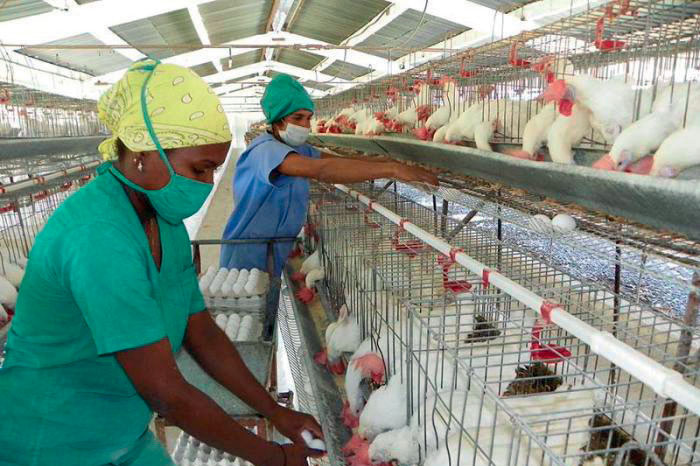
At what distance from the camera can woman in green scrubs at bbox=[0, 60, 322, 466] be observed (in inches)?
33.1

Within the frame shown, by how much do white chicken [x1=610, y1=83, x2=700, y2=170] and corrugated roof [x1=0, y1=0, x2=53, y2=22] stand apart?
619cm

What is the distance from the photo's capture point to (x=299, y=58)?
1423 cm

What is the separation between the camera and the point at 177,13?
7.68 meters

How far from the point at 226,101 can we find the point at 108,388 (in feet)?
81.7

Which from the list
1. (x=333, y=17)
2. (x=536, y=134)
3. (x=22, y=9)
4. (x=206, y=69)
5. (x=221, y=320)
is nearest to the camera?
(x=536, y=134)

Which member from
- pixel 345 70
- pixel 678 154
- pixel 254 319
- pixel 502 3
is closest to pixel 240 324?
pixel 254 319

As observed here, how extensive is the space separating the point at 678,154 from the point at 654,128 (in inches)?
8.8

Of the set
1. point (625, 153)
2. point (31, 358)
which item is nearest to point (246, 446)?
point (31, 358)

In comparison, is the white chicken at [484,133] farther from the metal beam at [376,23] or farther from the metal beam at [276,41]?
the metal beam at [276,41]

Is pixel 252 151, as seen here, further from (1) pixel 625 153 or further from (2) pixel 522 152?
(1) pixel 625 153

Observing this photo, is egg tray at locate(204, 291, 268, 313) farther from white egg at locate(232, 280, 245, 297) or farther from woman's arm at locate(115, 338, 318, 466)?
woman's arm at locate(115, 338, 318, 466)

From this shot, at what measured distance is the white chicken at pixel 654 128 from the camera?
1259 millimetres

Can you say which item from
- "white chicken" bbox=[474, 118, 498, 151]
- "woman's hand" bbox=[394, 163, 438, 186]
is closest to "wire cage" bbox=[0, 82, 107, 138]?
"woman's hand" bbox=[394, 163, 438, 186]

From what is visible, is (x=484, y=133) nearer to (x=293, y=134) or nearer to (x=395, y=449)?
(x=293, y=134)
